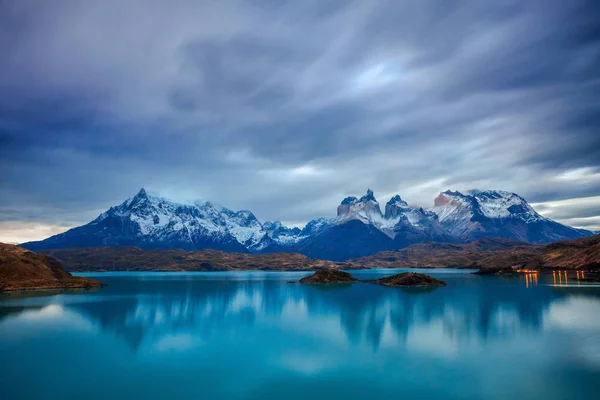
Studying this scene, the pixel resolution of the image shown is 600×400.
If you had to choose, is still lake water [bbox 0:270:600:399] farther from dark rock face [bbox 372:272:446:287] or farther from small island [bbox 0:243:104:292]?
dark rock face [bbox 372:272:446:287]

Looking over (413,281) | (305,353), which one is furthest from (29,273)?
(413,281)

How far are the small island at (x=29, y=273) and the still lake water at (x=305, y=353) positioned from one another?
168 feet

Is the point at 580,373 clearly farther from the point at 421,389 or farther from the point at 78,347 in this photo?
the point at 78,347

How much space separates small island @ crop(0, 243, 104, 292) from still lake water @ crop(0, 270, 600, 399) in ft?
168

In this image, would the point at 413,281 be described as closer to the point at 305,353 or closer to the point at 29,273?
the point at 305,353

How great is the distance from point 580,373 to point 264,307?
2945 inches

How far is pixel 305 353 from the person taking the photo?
163 ft

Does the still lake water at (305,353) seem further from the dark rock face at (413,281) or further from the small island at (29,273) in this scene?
the dark rock face at (413,281)

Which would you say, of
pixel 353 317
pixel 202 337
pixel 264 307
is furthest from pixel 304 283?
pixel 202 337

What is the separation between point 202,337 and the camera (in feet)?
201

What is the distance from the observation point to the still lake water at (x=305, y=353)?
3538 cm

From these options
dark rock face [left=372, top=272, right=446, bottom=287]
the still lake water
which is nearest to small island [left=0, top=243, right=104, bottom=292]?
the still lake water

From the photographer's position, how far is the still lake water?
116ft

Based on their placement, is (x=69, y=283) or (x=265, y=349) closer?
(x=265, y=349)
